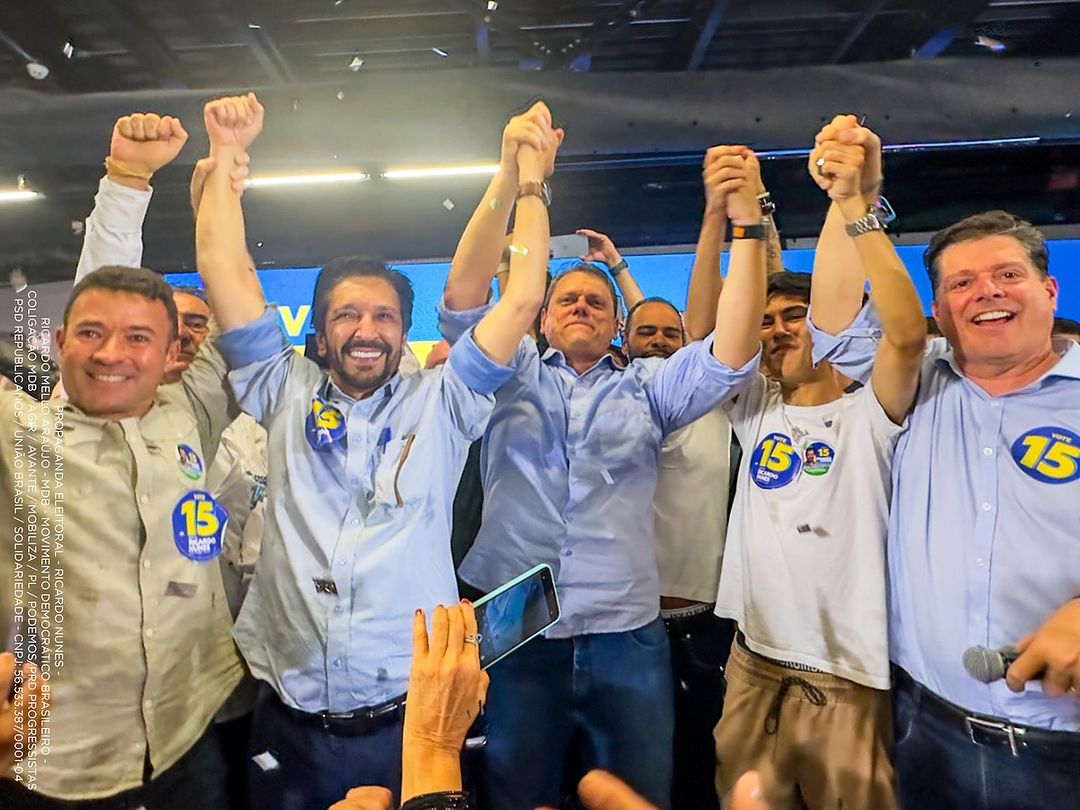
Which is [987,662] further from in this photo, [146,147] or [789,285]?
[146,147]

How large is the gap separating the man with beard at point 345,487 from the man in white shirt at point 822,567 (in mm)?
496

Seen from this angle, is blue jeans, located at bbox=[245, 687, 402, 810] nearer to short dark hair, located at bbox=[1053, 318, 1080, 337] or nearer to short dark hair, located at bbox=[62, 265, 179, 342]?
short dark hair, located at bbox=[62, 265, 179, 342]

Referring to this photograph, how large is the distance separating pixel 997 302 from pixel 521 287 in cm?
77

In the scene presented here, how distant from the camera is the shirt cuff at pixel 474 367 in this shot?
1.13 meters

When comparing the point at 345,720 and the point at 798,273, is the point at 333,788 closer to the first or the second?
the point at 345,720

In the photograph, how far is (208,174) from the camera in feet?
3.83

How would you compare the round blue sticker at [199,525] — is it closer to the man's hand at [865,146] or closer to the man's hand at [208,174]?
the man's hand at [208,174]

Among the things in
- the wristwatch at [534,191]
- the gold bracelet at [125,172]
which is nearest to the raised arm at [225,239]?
the gold bracelet at [125,172]

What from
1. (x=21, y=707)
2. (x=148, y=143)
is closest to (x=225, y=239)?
(x=148, y=143)

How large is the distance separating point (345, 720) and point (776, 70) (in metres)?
1.35

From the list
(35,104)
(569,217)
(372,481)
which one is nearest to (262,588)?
(372,481)

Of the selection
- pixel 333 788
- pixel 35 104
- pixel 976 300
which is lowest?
pixel 333 788

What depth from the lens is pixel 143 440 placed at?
1072 millimetres

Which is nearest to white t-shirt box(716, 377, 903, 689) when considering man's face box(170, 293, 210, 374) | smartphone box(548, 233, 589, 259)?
smartphone box(548, 233, 589, 259)
